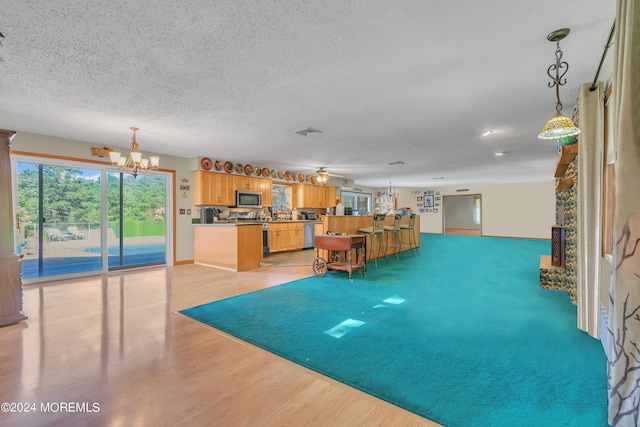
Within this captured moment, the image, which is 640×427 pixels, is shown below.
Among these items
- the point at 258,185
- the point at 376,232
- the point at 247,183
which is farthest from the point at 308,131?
the point at 258,185

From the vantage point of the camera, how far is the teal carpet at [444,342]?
5.40 ft

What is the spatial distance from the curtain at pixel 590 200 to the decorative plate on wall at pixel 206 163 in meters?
6.19

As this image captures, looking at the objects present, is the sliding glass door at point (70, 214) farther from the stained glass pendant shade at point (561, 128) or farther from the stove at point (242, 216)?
the stained glass pendant shade at point (561, 128)

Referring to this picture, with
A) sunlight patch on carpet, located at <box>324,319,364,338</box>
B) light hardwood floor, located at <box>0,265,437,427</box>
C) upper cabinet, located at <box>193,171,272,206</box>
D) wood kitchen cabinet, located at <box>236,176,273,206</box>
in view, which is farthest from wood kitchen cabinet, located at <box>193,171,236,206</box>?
sunlight patch on carpet, located at <box>324,319,364,338</box>

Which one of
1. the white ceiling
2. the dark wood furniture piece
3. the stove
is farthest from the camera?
the stove

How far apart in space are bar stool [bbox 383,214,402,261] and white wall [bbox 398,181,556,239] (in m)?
6.13

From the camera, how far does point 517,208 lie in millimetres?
11039

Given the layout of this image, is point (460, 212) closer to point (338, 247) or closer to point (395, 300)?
point (338, 247)

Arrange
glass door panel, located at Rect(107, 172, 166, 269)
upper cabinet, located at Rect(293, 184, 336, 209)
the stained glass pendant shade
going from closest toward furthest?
the stained glass pendant shade < glass door panel, located at Rect(107, 172, 166, 269) < upper cabinet, located at Rect(293, 184, 336, 209)

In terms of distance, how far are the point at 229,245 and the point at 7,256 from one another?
308 cm

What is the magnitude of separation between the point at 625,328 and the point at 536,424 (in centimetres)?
67

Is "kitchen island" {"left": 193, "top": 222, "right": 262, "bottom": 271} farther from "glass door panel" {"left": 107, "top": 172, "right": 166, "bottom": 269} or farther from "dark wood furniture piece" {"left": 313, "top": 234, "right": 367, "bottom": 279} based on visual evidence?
"dark wood furniture piece" {"left": 313, "top": 234, "right": 367, "bottom": 279}

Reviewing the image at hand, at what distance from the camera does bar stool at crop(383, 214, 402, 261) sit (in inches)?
264

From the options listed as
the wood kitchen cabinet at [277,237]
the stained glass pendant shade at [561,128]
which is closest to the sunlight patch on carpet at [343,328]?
the stained glass pendant shade at [561,128]
